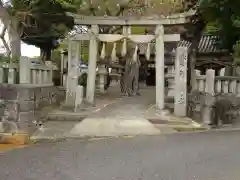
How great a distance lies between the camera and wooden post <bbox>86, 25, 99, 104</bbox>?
1334cm

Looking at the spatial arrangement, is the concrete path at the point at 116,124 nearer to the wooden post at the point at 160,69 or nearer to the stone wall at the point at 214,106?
the wooden post at the point at 160,69

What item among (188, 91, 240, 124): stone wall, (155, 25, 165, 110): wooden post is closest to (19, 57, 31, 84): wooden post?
(155, 25, 165, 110): wooden post

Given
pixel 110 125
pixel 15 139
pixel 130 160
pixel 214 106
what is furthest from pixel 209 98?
pixel 15 139

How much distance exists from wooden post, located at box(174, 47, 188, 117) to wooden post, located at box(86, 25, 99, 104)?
3134 mm

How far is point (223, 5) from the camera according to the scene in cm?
1427

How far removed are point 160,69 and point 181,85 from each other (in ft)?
3.21

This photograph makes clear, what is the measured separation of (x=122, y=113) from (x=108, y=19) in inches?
149

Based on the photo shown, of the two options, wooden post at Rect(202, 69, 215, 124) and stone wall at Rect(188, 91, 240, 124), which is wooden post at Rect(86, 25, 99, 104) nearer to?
stone wall at Rect(188, 91, 240, 124)

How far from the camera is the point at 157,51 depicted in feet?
42.7

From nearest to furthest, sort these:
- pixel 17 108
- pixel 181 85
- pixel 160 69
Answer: pixel 17 108
pixel 181 85
pixel 160 69

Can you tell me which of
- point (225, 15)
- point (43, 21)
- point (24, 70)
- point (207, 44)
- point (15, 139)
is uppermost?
point (43, 21)

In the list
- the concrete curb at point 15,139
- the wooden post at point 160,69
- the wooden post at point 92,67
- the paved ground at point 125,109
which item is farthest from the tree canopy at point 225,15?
the concrete curb at point 15,139

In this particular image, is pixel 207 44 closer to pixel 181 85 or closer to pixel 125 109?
pixel 181 85

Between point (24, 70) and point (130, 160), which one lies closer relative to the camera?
point (130, 160)
